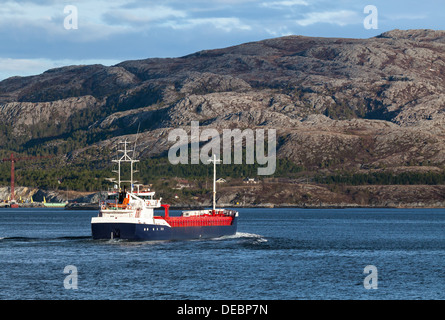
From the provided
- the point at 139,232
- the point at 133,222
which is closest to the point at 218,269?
the point at 139,232

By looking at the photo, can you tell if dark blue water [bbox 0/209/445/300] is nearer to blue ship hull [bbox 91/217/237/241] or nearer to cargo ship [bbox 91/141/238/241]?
blue ship hull [bbox 91/217/237/241]

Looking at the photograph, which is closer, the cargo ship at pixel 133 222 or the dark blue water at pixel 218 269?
the dark blue water at pixel 218 269

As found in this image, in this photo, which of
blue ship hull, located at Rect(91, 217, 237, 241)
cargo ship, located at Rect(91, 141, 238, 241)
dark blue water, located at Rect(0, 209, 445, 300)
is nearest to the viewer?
dark blue water, located at Rect(0, 209, 445, 300)

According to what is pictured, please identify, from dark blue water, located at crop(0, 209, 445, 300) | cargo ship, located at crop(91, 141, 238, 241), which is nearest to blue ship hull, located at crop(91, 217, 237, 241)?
cargo ship, located at crop(91, 141, 238, 241)

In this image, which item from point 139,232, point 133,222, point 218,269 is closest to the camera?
point 218,269

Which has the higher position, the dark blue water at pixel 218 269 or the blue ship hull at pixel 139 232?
the blue ship hull at pixel 139 232

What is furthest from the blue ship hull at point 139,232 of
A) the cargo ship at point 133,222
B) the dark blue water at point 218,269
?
the dark blue water at point 218,269

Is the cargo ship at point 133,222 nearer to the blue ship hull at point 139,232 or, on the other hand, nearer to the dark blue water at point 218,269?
the blue ship hull at point 139,232

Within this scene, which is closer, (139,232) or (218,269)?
(218,269)

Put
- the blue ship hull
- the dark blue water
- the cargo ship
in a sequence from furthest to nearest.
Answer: the cargo ship
the blue ship hull
the dark blue water

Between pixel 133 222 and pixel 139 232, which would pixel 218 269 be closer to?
pixel 139 232
